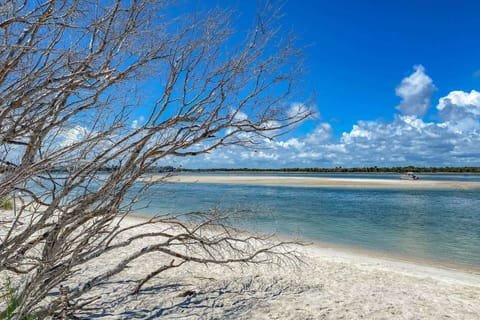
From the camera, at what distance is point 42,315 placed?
3.96 metres

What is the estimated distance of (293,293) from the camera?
577cm

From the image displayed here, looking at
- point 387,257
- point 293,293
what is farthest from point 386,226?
point 293,293

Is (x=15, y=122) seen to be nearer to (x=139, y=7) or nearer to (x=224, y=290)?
(x=139, y=7)

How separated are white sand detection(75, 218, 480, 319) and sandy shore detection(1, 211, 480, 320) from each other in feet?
0.04

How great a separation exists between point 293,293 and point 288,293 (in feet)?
0.25

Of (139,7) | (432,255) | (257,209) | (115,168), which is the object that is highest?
(139,7)

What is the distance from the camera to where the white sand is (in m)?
4.98

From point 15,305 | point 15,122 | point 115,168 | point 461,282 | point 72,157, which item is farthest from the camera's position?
point 461,282

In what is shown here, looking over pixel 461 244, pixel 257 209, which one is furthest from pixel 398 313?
pixel 461 244

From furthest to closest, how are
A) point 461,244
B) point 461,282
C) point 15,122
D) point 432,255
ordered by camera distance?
point 461,244
point 432,255
point 461,282
point 15,122

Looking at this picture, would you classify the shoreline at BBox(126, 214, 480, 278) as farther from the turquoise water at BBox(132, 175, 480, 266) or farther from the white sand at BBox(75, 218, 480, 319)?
the white sand at BBox(75, 218, 480, 319)

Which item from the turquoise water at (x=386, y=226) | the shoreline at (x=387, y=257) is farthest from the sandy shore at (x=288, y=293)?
the turquoise water at (x=386, y=226)

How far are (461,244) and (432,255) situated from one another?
6.99 feet

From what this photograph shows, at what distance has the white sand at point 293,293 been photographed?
498 cm
